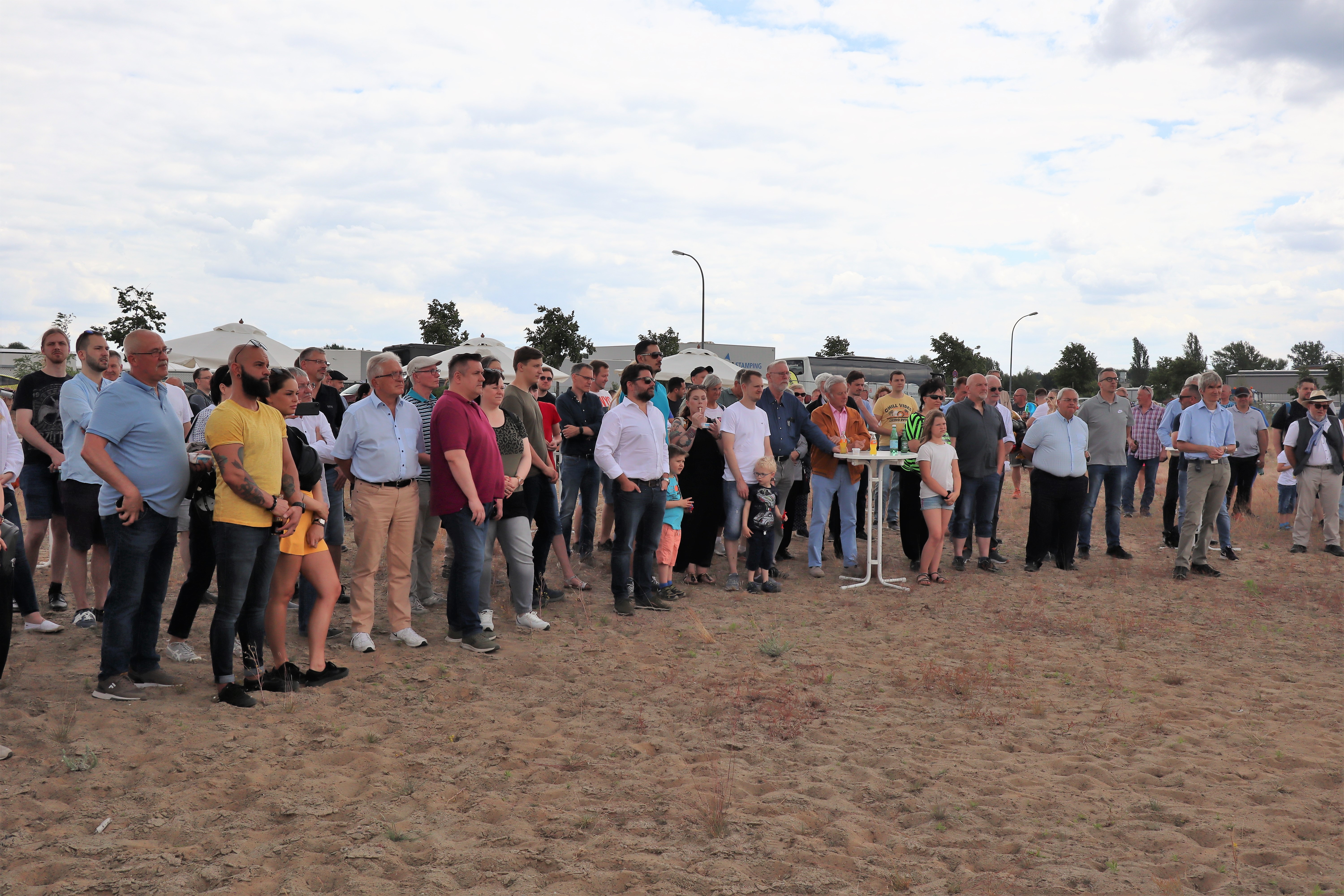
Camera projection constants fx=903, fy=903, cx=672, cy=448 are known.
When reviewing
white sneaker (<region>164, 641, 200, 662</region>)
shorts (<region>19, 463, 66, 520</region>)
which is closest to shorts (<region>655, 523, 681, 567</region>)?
white sneaker (<region>164, 641, 200, 662</region>)

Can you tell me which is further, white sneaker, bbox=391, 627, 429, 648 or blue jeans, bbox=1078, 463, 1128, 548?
blue jeans, bbox=1078, 463, 1128, 548

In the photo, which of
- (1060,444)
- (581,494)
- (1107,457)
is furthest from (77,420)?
(1107,457)

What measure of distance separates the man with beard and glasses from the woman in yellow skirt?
10cm

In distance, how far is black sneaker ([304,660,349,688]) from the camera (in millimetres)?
5285

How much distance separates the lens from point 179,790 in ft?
12.8

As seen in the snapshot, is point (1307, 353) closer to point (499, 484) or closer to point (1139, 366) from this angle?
point (1139, 366)

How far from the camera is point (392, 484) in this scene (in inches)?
238

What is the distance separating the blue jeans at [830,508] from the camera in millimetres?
9148

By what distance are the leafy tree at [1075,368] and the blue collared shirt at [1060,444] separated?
155 ft

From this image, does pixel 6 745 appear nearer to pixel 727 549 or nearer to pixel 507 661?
pixel 507 661

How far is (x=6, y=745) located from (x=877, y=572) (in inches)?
288

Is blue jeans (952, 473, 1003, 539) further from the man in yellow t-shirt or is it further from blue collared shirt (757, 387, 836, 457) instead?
blue collared shirt (757, 387, 836, 457)

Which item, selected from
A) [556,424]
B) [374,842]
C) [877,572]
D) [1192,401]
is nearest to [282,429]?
[374,842]

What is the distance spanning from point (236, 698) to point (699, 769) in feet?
8.32
